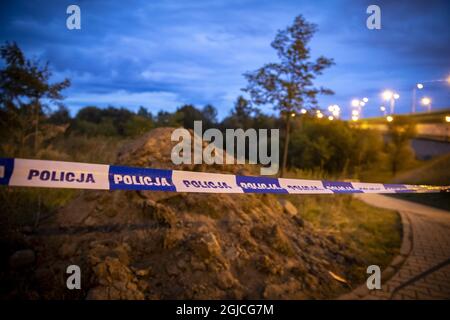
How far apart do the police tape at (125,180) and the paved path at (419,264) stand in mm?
1811

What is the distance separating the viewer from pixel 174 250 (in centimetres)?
461

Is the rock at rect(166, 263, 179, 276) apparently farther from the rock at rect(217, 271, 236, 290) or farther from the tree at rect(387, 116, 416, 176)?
the tree at rect(387, 116, 416, 176)

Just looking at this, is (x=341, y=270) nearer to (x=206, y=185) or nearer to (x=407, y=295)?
(x=407, y=295)

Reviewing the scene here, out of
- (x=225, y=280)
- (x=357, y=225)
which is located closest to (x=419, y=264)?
(x=357, y=225)

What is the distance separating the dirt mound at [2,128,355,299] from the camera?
13.3 ft

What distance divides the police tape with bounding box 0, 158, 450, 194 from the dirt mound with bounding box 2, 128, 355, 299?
110 centimetres

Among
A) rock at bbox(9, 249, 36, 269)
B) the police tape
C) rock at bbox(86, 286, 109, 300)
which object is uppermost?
the police tape

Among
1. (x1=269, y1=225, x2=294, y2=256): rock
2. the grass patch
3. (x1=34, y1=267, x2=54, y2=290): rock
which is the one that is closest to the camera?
(x1=34, y1=267, x2=54, y2=290): rock

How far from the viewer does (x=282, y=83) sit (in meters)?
10.0

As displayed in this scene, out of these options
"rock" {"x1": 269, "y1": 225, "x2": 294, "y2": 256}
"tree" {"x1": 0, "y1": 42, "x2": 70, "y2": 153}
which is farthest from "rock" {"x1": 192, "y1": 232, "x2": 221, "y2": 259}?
"tree" {"x1": 0, "y1": 42, "x2": 70, "y2": 153}

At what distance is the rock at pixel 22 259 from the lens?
13.5ft

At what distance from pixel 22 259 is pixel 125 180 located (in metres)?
2.18
